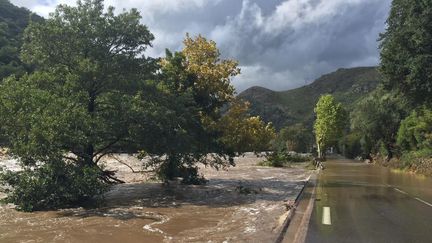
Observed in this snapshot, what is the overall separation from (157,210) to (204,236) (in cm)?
548

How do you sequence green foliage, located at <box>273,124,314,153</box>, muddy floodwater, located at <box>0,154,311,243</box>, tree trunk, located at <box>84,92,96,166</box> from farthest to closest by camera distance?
green foliage, located at <box>273,124,314,153</box>
tree trunk, located at <box>84,92,96,166</box>
muddy floodwater, located at <box>0,154,311,243</box>

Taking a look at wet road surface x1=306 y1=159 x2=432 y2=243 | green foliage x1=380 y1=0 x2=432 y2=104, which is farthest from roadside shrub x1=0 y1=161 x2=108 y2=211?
green foliage x1=380 y1=0 x2=432 y2=104

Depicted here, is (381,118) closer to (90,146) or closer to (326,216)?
(90,146)

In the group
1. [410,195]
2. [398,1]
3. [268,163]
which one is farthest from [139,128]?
[268,163]

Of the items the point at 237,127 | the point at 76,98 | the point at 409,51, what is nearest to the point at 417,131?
the point at 409,51

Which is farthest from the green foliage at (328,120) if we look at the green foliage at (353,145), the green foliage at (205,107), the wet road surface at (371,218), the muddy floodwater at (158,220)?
the muddy floodwater at (158,220)

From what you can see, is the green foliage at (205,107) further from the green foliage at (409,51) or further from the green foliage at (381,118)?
the green foliage at (381,118)

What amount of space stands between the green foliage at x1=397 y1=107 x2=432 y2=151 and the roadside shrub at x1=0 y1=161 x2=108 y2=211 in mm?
33738

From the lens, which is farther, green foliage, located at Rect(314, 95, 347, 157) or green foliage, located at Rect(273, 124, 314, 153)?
green foliage, located at Rect(273, 124, 314, 153)

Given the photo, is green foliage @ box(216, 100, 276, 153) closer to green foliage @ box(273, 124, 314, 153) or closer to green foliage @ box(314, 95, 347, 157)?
green foliage @ box(314, 95, 347, 157)

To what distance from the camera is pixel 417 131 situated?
50906mm

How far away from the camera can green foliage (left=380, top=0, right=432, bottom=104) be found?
28.5 metres

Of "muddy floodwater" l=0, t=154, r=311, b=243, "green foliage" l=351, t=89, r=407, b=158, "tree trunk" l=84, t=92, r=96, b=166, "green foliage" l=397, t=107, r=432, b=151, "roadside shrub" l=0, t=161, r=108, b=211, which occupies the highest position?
"green foliage" l=351, t=89, r=407, b=158

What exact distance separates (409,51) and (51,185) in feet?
78.3
